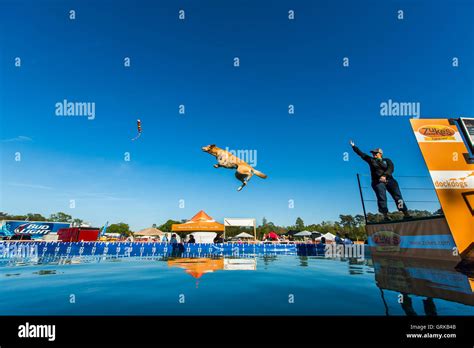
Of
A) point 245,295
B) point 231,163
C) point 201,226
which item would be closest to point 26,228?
point 201,226

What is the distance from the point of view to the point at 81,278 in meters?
7.21

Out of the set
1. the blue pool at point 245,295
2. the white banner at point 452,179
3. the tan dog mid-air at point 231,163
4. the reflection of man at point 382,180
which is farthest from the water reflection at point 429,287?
the tan dog mid-air at point 231,163

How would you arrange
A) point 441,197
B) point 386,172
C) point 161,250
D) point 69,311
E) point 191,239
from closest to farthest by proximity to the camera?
1. point 69,311
2. point 441,197
3. point 386,172
4. point 161,250
5. point 191,239

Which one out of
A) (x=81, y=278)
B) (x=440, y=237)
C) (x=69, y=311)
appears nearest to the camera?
(x=69, y=311)

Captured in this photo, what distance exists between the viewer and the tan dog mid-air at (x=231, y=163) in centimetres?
1250

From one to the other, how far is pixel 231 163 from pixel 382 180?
24.4 ft

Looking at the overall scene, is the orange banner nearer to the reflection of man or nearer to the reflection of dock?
the reflection of dock

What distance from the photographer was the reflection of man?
11617 mm

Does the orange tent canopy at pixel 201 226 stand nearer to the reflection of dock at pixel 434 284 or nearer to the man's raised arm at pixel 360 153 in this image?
the man's raised arm at pixel 360 153

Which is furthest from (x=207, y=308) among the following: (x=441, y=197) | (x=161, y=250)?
(x=161, y=250)

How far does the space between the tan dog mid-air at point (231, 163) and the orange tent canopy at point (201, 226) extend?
15375mm

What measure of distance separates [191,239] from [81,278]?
18453 millimetres
